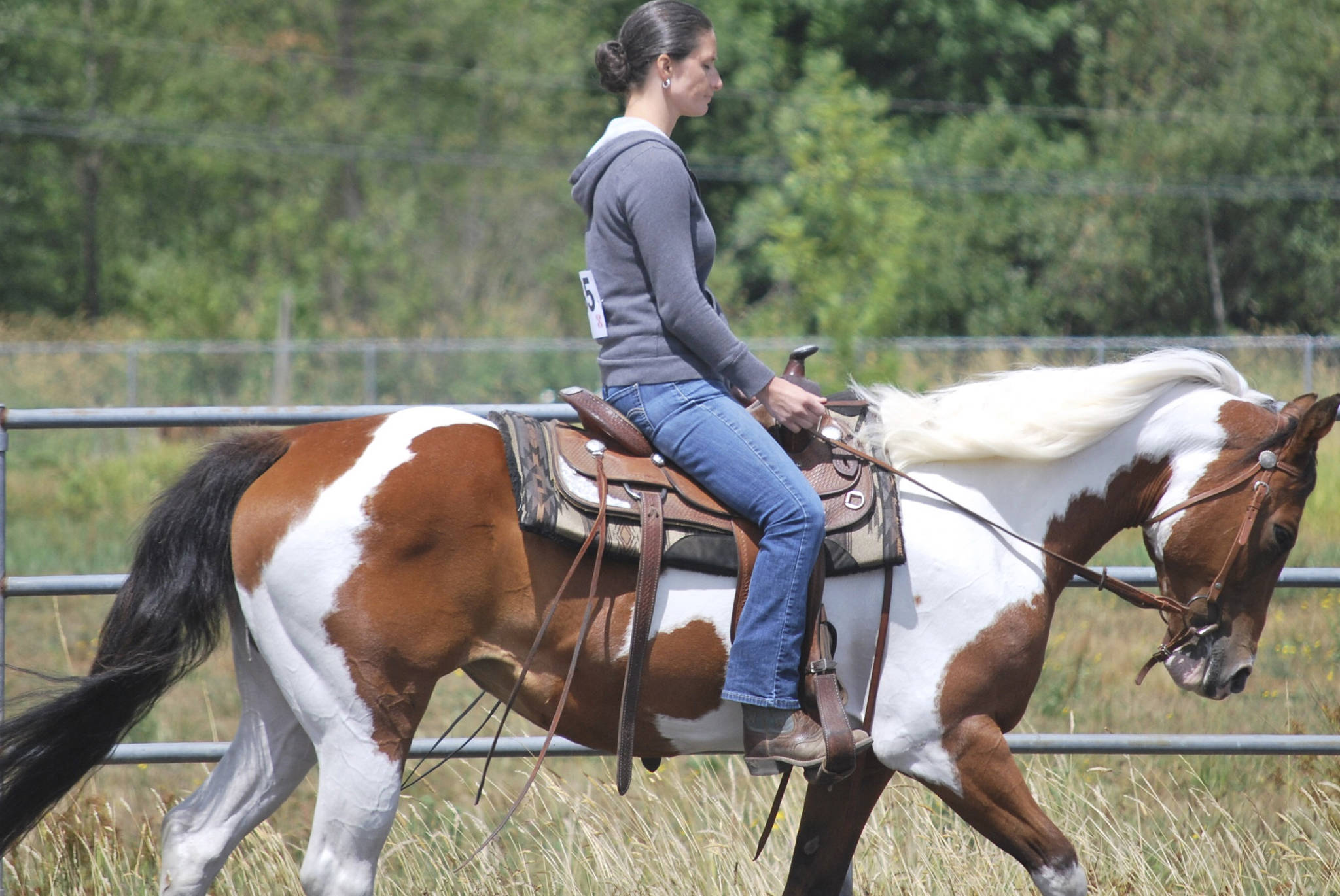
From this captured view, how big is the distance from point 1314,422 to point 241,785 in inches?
114

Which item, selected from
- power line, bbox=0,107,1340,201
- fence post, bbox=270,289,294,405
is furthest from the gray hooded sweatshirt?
power line, bbox=0,107,1340,201

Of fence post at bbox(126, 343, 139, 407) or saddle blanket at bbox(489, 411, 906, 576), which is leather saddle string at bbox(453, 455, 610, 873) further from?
fence post at bbox(126, 343, 139, 407)

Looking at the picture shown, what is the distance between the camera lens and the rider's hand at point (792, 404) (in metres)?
3.20

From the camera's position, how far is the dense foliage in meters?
22.7

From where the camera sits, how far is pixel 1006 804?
3.18 m

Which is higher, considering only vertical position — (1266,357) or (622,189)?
(622,189)

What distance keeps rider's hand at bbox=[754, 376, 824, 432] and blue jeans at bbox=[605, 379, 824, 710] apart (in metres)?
0.07

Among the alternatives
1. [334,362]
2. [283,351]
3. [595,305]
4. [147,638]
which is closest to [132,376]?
[283,351]

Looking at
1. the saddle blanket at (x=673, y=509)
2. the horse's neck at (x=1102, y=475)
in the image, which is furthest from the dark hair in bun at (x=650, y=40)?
the horse's neck at (x=1102, y=475)

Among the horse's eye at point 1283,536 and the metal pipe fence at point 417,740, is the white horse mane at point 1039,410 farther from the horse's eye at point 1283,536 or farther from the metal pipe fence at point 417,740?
the metal pipe fence at point 417,740

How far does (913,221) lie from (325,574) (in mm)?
13312

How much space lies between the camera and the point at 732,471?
313 centimetres

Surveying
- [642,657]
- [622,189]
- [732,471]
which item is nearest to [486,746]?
[642,657]

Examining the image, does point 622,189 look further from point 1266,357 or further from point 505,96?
point 505,96
